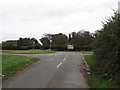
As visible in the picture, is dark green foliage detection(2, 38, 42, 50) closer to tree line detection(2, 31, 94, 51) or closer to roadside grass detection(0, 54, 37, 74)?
tree line detection(2, 31, 94, 51)

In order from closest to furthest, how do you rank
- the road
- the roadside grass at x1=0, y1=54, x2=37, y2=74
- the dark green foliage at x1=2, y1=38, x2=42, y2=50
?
1. the road
2. the roadside grass at x1=0, y1=54, x2=37, y2=74
3. the dark green foliage at x1=2, y1=38, x2=42, y2=50

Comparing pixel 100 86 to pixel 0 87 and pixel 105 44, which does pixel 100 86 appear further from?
pixel 0 87

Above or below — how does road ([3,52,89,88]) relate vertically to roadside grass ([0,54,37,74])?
below

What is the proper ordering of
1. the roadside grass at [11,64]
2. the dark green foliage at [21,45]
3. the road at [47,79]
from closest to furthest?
the road at [47,79] < the roadside grass at [11,64] < the dark green foliage at [21,45]

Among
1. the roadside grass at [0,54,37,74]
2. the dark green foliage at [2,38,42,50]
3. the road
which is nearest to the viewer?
the road

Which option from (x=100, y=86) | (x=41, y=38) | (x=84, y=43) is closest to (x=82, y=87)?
(x=100, y=86)

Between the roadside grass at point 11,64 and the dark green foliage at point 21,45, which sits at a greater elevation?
the dark green foliage at point 21,45

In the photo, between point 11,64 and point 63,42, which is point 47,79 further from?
point 63,42

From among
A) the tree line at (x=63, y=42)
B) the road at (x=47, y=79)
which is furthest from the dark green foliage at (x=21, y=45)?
the road at (x=47, y=79)

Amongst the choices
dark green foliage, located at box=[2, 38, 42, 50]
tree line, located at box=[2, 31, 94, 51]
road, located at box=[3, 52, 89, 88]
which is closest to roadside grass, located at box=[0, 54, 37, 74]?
road, located at box=[3, 52, 89, 88]

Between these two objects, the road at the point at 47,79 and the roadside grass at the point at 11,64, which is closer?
the road at the point at 47,79

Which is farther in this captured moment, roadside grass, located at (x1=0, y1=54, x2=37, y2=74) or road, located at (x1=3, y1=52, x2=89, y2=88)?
roadside grass, located at (x1=0, y1=54, x2=37, y2=74)

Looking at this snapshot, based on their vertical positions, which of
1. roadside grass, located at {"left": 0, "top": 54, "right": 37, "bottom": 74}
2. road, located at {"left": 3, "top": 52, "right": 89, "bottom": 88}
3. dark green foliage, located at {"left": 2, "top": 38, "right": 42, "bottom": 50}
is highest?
dark green foliage, located at {"left": 2, "top": 38, "right": 42, "bottom": 50}

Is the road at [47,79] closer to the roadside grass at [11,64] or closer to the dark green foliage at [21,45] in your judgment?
the roadside grass at [11,64]
